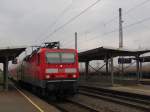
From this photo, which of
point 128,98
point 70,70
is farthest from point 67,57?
point 128,98

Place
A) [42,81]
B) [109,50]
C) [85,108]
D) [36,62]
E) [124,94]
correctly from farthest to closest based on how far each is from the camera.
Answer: [109,50] < [124,94] < [36,62] < [42,81] < [85,108]

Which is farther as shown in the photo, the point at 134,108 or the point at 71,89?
the point at 71,89

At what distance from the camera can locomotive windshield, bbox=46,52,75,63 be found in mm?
21156

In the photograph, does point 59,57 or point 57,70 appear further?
point 59,57

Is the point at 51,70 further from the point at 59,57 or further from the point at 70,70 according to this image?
the point at 70,70

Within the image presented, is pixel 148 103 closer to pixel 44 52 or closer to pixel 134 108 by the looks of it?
pixel 134 108

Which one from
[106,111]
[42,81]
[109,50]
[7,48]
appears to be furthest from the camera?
[109,50]

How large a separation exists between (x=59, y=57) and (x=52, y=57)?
1.36ft

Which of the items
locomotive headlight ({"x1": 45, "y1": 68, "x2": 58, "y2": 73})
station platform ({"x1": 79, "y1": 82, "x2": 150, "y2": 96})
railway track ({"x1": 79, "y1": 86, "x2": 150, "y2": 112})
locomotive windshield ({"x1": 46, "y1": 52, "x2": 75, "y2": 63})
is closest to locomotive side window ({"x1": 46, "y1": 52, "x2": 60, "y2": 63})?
locomotive windshield ({"x1": 46, "y1": 52, "x2": 75, "y2": 63})

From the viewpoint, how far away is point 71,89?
2100cm

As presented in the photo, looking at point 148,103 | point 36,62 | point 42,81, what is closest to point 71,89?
point 42,81

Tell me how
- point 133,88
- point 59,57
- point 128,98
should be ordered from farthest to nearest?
point 133,88, point 128,98, point 59,57

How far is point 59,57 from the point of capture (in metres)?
21.3

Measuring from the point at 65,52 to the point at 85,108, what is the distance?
4.76m
